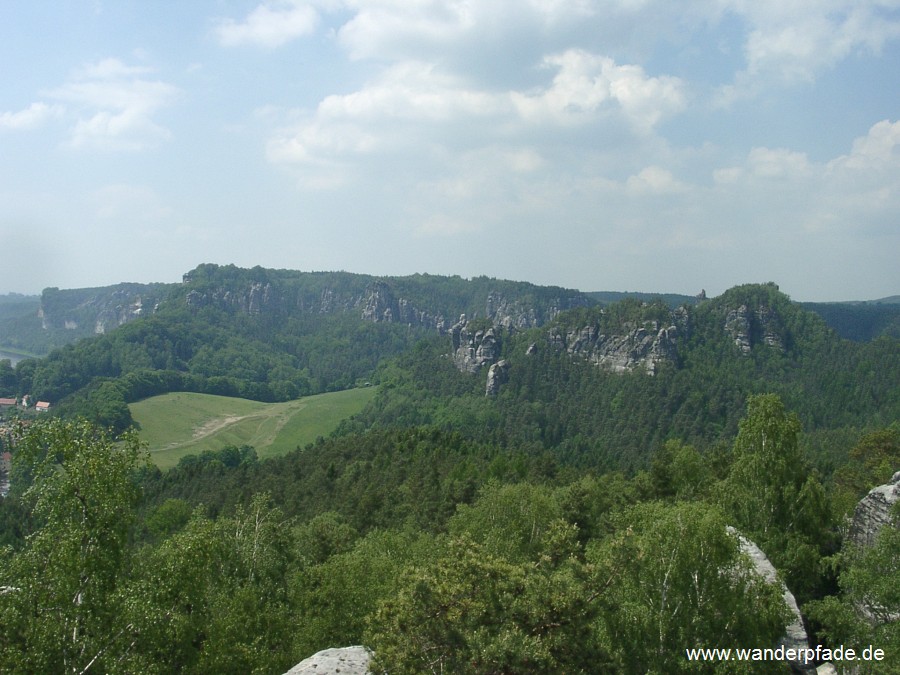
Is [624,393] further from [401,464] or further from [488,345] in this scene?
[401,464]

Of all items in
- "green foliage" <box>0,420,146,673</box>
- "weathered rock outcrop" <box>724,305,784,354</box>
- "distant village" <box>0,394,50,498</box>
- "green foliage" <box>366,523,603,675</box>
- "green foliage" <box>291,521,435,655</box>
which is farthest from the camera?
"weathered rock outcrop" <box>724,305,784,354</box>

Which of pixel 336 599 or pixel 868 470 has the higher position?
pixel 336 599

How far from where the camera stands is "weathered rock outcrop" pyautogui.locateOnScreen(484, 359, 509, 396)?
16325 centimetres

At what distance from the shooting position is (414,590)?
502 inches

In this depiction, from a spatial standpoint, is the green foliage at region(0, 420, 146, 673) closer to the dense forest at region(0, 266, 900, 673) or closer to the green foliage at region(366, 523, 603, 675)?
the dense forest at region(0, 266, 900, 673)

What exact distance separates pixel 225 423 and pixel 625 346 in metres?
109

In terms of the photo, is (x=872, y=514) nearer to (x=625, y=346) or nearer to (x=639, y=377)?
(x=639, y=377)

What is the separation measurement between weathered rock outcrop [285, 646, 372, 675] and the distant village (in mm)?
A: 8885

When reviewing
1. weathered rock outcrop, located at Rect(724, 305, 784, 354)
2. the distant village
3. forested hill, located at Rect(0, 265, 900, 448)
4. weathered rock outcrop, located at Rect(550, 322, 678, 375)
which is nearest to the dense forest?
the distant village

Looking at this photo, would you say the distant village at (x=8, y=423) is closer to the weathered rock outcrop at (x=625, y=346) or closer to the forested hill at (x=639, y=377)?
the forested hill at (x=639, y=377)

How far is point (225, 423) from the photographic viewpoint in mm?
149625

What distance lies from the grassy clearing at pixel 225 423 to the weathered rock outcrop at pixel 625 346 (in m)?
68.1

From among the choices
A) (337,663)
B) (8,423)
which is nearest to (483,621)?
(337,663)

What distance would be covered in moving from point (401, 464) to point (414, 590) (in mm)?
67467
